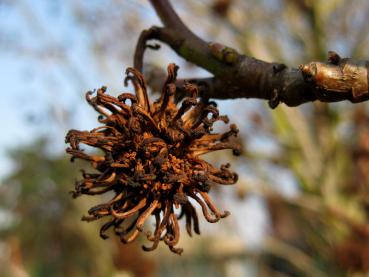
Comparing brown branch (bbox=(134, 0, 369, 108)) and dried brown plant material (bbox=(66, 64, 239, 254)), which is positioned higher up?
brown branch (bbox=(134, 0, 369, 108))

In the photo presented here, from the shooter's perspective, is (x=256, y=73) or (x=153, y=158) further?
(x=256, y=73)

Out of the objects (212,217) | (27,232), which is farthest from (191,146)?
(27,232)

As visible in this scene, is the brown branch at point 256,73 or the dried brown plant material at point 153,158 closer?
the brown branch at point 256,73

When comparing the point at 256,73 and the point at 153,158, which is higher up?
the point at 256,73

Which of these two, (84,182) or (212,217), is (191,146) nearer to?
(212,217)

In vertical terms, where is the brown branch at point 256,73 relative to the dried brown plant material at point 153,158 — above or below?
above
